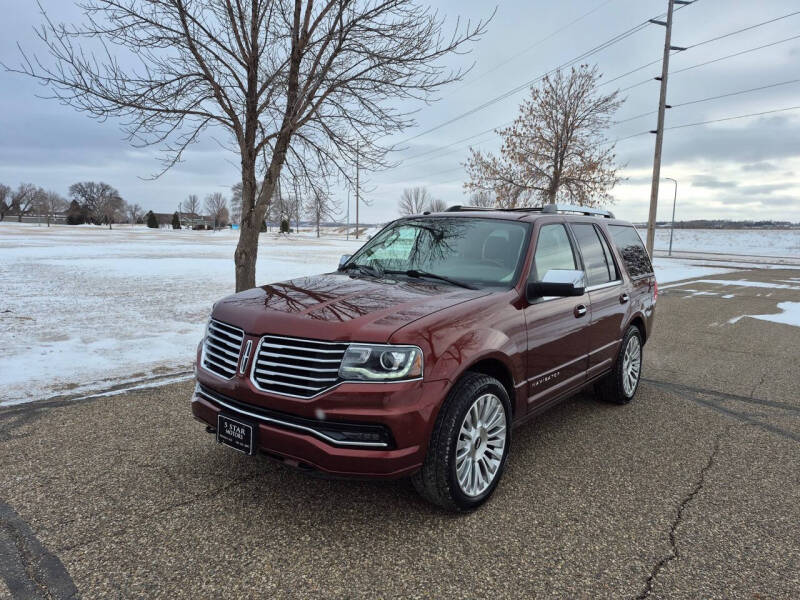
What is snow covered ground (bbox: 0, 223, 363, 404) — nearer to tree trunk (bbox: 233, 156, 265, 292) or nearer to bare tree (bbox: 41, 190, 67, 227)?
tree trunk (bbox: 233, 156, 265, 292)

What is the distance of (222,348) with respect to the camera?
123 inches

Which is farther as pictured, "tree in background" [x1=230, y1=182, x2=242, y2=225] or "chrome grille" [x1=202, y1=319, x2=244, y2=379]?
"tree in background" [x1=230, y1=182, x2=242, y2=225]

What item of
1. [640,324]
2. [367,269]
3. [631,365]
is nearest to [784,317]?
[640,324]

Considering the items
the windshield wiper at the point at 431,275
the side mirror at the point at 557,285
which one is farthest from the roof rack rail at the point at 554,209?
the windshield wiper at the point at 431,275

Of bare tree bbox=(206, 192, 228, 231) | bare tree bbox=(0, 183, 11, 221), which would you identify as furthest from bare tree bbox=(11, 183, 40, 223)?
bare tree bbox=(206, 192, 228, 231)

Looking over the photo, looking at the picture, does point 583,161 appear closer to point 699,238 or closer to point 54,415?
point 54,415

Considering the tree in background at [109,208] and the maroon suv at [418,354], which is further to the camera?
the tree in background at [109,208]

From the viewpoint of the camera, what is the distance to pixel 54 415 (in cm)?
443

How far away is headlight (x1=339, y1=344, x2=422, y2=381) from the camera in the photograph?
8.59ft

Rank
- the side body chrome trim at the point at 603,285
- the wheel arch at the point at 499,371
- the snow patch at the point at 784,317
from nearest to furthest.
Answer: the wheel arch at the point at 499,371 < the side body chrome trim at the point at 603,285 < the snow patch at the point at 784,317

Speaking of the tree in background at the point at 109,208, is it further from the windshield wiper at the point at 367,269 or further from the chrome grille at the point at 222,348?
the chrome grille at the point at 222,348

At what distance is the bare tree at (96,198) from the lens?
96.9m

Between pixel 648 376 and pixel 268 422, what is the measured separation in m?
5.02

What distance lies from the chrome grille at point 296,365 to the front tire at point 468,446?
643 millimetres
